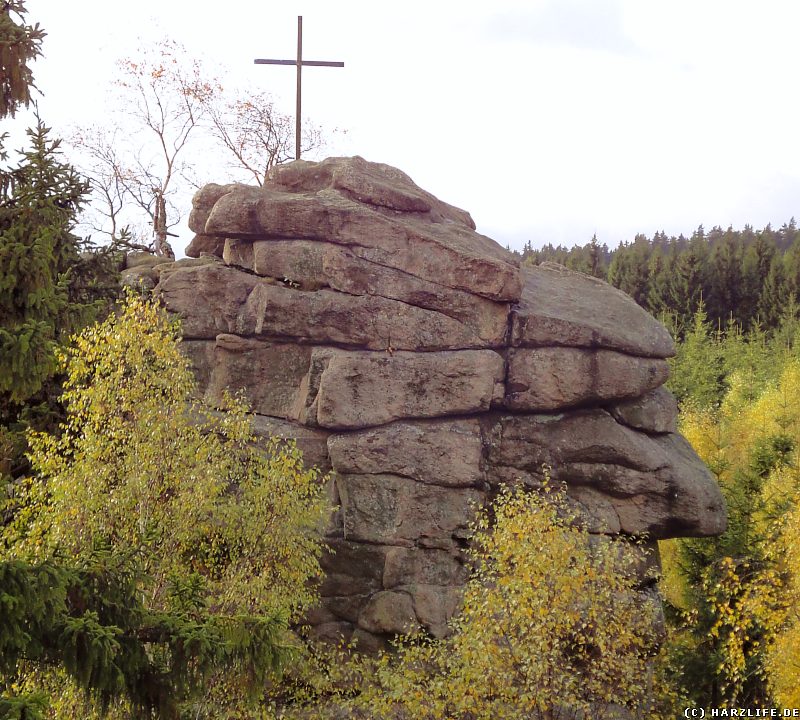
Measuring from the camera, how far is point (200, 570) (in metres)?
19.8

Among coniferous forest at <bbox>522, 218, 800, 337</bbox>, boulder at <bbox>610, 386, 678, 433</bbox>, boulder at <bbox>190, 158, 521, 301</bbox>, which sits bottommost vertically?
boulder at <bbox>610, 386, 678, 433</bbox>

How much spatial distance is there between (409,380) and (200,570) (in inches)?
308

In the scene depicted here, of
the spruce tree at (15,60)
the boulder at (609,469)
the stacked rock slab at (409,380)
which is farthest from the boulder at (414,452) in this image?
the spruce tree at (15,60)

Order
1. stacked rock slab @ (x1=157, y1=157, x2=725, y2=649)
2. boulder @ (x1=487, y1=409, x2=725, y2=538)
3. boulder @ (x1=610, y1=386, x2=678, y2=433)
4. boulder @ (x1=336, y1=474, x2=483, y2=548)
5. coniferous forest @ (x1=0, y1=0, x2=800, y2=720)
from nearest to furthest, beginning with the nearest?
coniferous forest @ (x1=0, y1=0, x2=800, y2=720), boulder @ (x1=336, y1=474, x2=483, y2=548), stacked rock slab @ (x1=157, y1=157, x2=725, y2=649), boulder @ (x1=487, y1=409, x2=725, y2=538), boulder @ (x1=610, y1=386, x2=678, y2=433)

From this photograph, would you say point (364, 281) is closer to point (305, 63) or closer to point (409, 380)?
point (409, 380)

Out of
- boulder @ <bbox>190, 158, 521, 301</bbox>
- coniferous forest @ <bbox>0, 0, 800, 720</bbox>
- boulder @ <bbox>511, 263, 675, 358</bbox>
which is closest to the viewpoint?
coniferous forest @ <bbox>0, 0, 800, 720</bbox>

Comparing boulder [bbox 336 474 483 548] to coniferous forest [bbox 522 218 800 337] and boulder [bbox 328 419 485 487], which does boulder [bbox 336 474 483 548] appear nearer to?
boulder [bbox 328 419 485 487]

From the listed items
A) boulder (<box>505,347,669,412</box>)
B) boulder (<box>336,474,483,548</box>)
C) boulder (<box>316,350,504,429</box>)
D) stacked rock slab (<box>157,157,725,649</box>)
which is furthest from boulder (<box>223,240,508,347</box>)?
boulder (<box>336,474,483,548</box>)

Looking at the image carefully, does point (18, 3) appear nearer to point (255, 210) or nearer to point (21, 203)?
point (21, 203)

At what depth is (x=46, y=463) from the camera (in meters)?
15.6

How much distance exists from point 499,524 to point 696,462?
30.3 ft

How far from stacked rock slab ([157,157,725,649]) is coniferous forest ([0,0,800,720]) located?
1.39 meters

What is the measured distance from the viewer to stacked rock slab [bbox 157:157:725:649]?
22.5 m

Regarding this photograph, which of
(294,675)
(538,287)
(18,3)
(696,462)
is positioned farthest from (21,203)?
(696,462)
